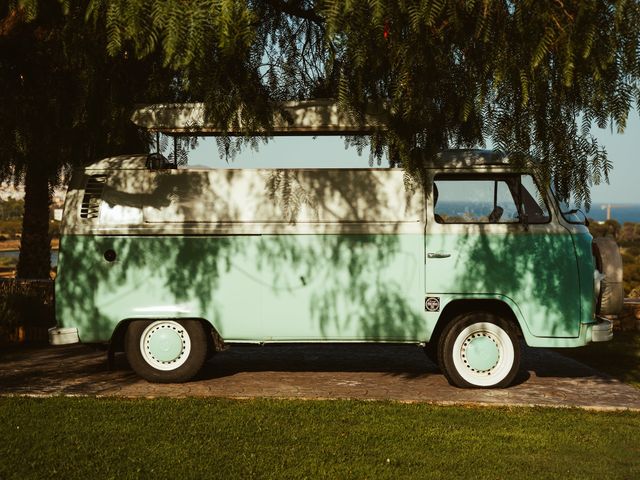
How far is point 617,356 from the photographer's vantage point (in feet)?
36.9

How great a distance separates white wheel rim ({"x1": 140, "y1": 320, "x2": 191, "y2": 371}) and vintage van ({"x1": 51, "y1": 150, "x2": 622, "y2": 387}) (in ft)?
0.05

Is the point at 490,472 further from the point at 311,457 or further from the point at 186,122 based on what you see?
the point at 186,122

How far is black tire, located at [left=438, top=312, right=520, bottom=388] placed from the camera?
27.8 feet

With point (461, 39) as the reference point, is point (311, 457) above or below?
below

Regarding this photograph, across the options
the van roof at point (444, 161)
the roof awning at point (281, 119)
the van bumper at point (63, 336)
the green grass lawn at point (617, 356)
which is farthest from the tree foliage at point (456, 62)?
the green grass lawn at point (617, 356)

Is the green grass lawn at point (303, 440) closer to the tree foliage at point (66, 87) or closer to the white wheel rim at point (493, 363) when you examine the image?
the white wheel rim at point (493, 363)

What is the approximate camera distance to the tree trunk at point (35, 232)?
559 inches

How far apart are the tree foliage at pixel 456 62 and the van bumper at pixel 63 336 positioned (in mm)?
2863

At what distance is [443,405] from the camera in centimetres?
782

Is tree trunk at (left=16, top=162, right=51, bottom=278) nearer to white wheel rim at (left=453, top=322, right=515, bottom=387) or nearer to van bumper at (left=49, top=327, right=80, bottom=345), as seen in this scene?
van bumper at (left=49, top=327, right=80, bottom=345)

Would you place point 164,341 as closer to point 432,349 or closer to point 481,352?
point 432,349

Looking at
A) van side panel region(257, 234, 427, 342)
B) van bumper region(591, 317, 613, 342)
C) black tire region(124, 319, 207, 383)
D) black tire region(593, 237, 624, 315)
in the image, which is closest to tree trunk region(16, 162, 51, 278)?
black tire region(124, 319, 207, 383)

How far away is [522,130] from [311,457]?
2.87 m

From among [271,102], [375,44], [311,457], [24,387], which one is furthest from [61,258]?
[375,44]
